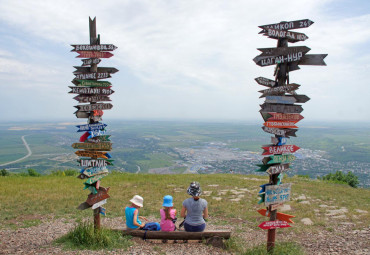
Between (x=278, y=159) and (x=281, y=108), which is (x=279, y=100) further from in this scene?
(x=278, y=159)

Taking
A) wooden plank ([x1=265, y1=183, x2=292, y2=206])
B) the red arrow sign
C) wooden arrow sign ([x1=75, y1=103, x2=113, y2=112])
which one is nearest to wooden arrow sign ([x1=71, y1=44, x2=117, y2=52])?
wooden arrow sign ([x1=75, y1=103, x2=113, y2=112])

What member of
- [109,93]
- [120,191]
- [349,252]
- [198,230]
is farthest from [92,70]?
[120,191]

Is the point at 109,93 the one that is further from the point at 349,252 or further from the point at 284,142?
the point at 349,252

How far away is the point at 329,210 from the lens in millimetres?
10414

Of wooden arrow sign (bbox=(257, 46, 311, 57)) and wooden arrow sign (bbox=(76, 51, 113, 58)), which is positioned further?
wooden arrow sign (bbox=(76, 51, 113, 58))

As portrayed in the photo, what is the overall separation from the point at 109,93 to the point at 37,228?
4.66 m

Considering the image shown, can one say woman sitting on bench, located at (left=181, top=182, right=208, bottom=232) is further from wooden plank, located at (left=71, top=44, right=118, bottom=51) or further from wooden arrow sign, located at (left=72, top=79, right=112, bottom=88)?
wooden plank, located at (left=71, top=44, right=118, bottom=51)

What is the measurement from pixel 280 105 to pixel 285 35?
1486mm

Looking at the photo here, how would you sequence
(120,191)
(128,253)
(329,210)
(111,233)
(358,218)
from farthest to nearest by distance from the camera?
1. (120,191)
2. (329,210)
3. (358,218)
4. (111,233)
5. (128,253)

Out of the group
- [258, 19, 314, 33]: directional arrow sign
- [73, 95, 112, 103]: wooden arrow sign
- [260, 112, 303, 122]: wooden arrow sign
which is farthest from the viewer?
[73, 95, 112, 103]: wooden arrow sign

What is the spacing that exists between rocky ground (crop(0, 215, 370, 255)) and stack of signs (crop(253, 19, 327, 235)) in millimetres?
1792

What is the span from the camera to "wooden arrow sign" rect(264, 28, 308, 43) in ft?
18.0

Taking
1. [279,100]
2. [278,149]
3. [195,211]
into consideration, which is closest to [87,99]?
[195,211]

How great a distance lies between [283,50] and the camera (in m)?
5.60
